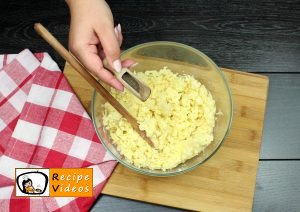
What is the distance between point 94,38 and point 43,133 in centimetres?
41

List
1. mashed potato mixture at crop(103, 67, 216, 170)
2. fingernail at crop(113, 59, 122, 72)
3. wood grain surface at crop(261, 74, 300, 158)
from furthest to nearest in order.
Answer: wood grain surface at crop(261, 74, 300, 158) → mashed potato mixture at crop(103, 67, 216, 170) → fingernail at crop(113, 59, 122, 72)

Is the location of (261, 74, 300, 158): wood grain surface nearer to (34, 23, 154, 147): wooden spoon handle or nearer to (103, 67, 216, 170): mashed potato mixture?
(103, 67, 216, 170): mashed potato mixture

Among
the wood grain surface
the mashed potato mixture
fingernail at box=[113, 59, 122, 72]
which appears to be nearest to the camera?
fingernail at box=[113, 59, 122, 72]

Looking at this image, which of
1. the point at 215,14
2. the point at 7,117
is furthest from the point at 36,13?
the point at 215,14

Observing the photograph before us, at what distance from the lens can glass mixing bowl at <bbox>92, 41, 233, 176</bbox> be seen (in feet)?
3.80

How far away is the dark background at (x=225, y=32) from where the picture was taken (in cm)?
133

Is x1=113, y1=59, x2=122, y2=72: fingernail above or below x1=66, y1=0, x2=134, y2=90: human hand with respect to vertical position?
below

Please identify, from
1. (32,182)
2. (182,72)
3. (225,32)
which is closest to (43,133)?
(32,182)

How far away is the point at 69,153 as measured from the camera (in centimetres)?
123

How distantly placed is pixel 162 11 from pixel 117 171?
0.64 meters

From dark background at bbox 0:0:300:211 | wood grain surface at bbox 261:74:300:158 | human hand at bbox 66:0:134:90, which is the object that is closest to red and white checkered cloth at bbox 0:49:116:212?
dark background at bbox 0:0:300:211

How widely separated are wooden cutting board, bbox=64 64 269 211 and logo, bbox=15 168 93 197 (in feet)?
0.24

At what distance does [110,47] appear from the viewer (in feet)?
3.26

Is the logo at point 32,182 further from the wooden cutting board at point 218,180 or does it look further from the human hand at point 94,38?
the human hand at point 94,38
